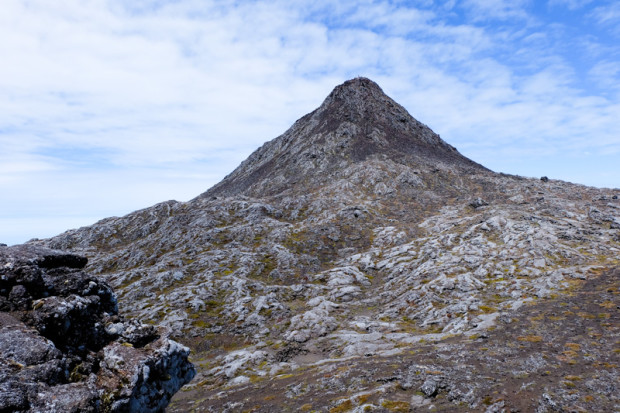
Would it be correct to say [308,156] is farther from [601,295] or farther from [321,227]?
[601,295]

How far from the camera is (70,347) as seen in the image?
17.4m

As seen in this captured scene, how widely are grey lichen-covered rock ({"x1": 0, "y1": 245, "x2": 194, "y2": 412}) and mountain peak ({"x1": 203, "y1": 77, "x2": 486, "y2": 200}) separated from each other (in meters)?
76.7

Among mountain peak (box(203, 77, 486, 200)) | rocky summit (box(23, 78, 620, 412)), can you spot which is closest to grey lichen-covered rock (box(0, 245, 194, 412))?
rocky summit (box(23, 78, 620, 412))

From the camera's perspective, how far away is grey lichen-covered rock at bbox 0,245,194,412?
46.7 feet

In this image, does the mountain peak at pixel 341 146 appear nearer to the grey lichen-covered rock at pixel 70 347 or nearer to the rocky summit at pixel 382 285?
the rocky summit at pixel 382 285

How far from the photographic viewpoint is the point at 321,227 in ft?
241

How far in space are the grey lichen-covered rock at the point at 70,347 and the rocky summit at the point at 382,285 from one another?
392 inches

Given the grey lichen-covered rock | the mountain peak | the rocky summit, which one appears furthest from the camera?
the mountain peak

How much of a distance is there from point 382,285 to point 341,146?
69.7 meters

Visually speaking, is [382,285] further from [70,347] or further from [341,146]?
[341,146]

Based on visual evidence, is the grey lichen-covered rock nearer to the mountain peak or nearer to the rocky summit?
the rocky summit

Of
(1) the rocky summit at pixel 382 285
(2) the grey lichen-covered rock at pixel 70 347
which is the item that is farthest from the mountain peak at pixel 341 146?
(2) the grey lichen-covered rock at pixel 70 347

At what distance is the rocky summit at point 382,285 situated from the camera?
24.6m

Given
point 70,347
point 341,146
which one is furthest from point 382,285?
point 341,146
